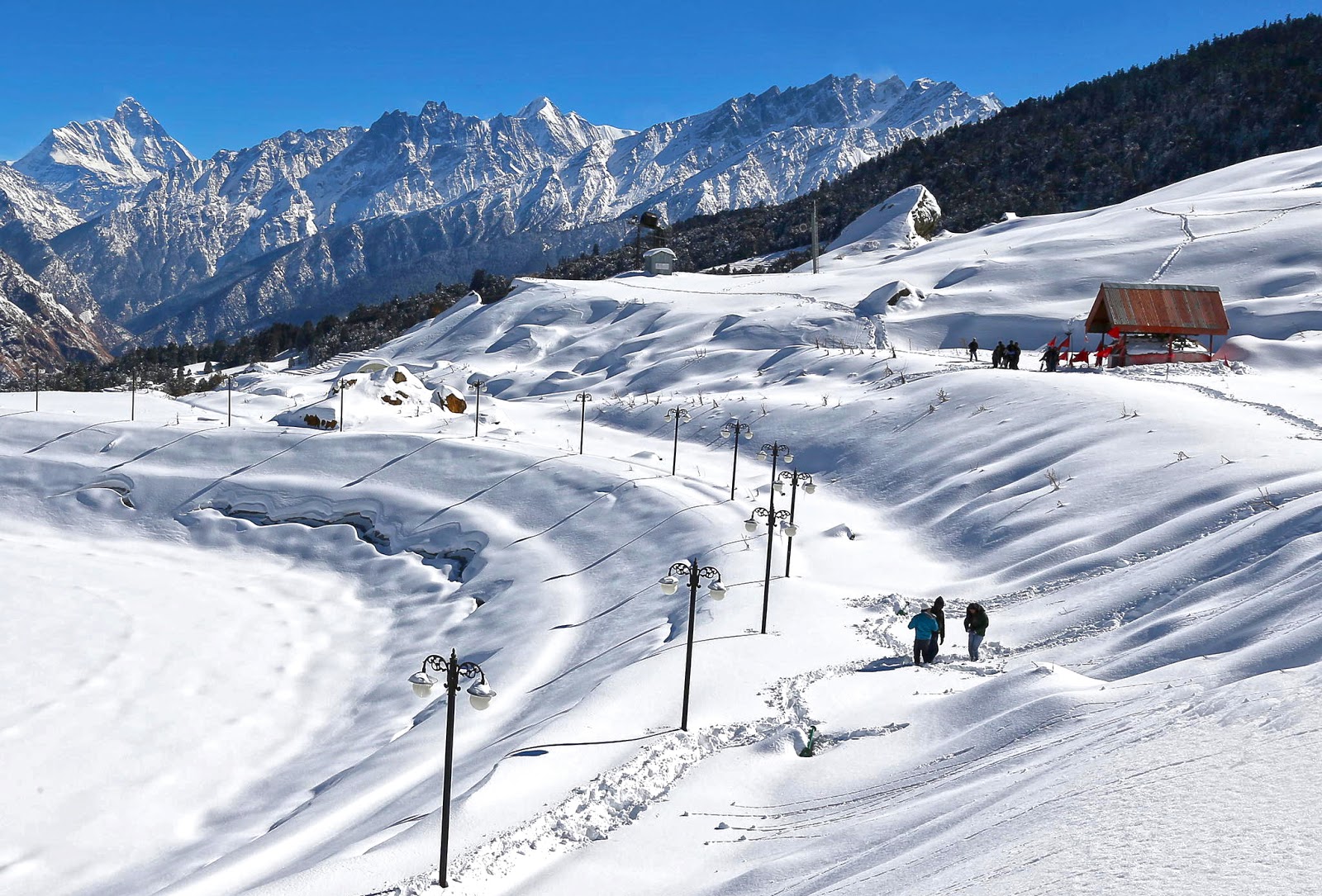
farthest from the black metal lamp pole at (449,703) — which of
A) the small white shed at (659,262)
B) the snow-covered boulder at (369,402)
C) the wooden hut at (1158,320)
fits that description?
the small white shed at (659,262)

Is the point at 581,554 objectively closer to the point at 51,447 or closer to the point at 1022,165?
the point at 51,447

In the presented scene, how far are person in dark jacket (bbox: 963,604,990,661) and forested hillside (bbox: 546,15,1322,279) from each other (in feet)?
325

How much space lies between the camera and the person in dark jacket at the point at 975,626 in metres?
19.5

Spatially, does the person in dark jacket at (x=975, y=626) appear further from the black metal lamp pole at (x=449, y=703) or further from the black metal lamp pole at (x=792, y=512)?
the black metal lamp pole at (x=449, y=703)

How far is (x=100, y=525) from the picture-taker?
43.2 m

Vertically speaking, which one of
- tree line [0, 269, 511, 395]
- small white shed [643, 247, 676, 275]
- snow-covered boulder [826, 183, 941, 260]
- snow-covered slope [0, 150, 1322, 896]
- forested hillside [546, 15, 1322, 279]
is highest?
forested hillside [546, 15, 1322, 279]

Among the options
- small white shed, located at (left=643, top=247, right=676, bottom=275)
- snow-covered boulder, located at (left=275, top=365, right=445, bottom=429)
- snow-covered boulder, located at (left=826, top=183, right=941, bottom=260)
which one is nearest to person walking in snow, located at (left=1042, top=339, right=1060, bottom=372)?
snow-covered boulder, located at (left=275, top=365, right=445, bottom=429)

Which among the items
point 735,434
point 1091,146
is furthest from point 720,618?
point 1091,146

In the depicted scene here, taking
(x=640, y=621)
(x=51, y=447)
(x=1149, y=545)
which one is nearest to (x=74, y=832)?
(x=640, y=621)

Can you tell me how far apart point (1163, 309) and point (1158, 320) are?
2.36 feet

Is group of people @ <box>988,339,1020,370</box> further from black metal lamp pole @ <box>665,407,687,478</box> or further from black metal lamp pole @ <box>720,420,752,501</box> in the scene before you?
black metal lamp pole @ <box>665,407,687,478</box>

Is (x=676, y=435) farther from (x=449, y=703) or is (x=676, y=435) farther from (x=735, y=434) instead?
(x=449, y=703)

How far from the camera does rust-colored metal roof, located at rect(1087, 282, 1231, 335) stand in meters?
42.9

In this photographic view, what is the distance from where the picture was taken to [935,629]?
19.4 metres
